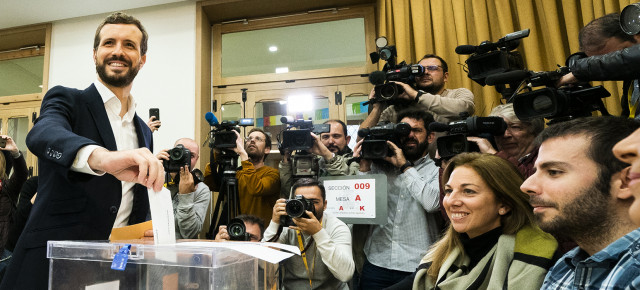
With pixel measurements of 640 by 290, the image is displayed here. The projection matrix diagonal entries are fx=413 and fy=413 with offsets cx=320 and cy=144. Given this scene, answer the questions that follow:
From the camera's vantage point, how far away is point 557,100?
4.49 ft

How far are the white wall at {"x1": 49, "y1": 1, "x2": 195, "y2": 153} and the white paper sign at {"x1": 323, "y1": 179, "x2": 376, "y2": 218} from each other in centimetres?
193

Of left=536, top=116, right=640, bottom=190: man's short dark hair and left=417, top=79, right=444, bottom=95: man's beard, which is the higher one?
left=417, top=79, right=444, bottom=95: man's beard

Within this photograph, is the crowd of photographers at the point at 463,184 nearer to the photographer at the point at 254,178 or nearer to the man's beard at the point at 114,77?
the photographer at the point at 254,178

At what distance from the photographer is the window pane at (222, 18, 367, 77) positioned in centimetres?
371

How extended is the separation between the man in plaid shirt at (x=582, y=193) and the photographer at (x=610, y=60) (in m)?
0.13

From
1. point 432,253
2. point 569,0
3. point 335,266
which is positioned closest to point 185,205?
point 335,266

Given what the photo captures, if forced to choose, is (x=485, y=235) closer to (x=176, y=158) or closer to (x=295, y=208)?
(x=295, y=208)

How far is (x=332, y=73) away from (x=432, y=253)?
240 centimetres

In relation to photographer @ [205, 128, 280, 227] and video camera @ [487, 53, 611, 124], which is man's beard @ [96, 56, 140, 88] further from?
photographer @ [205, 128, 280, 227]

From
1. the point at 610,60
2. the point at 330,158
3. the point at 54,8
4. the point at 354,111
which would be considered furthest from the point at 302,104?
the point at 610,60

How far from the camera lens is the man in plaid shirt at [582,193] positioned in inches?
36.4

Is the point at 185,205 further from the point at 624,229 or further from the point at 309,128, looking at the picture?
the point at 624,229

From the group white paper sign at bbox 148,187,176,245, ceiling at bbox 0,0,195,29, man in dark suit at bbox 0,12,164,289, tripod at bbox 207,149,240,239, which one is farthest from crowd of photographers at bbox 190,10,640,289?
ceiling at bbox 0,0,195,29

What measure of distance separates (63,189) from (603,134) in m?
1.27
